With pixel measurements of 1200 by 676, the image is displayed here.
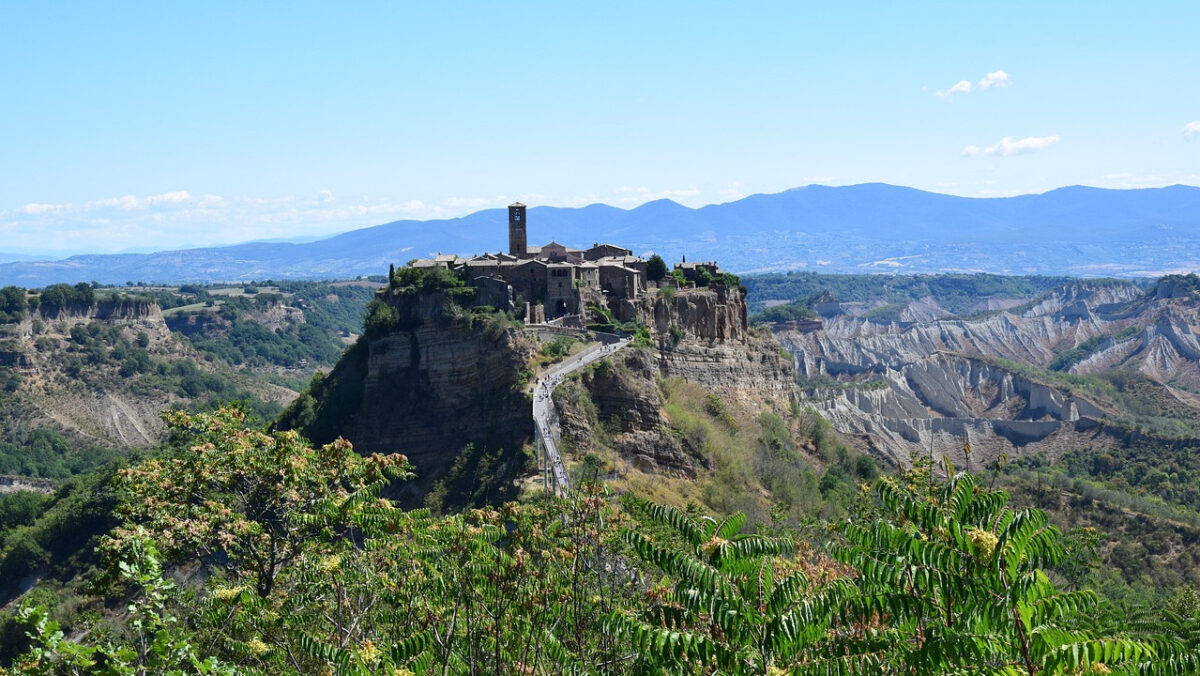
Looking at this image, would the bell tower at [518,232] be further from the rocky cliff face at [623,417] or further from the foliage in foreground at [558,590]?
the foliage in foreground at [558,590]

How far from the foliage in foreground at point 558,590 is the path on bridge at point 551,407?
1729cm

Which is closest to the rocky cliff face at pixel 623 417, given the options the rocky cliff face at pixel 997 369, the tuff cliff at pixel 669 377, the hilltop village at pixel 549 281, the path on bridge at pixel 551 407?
the tuff cliff at pixel 669 377

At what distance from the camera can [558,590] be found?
14.5 meters

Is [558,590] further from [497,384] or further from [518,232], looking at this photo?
[518,232]

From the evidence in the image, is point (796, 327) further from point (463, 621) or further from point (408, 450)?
point (463, 621)

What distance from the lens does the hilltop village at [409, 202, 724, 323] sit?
51875mm

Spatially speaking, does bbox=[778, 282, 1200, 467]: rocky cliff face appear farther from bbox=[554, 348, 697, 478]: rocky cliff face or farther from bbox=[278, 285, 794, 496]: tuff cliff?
bbox=[278, 285, 794, 496]: tuff cliff

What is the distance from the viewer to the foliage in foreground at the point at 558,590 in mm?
7840

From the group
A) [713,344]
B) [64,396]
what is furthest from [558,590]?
[64,396]

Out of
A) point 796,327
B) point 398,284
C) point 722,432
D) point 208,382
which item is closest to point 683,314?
point 722,432

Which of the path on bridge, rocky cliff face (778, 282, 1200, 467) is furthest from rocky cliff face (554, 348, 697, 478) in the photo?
rocky cliff face (778, 282, 1200, 467)

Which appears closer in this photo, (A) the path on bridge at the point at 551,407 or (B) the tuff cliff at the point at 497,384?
(A) the path on bridge at the point at 551,407

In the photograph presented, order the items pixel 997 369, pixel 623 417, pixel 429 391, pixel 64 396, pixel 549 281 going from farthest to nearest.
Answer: pixel 997 369, pixel 64 396, pixel 549 281, pixel 429 391, pixel 623 417

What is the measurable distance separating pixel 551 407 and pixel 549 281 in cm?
1218
